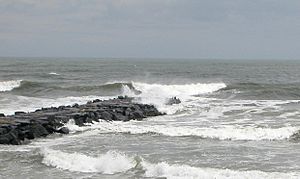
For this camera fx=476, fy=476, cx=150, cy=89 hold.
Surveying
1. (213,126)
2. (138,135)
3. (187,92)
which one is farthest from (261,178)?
(187,92)

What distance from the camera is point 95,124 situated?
21312 millimetres

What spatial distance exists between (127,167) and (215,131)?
6.45 metres

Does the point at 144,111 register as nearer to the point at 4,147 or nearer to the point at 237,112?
the point at 237,112

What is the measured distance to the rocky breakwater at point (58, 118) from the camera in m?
17.8

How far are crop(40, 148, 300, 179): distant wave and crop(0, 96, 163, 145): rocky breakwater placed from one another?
2.97 meters

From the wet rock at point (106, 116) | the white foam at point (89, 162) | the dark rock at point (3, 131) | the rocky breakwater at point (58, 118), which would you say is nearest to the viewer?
the white foam at point (89, 162)

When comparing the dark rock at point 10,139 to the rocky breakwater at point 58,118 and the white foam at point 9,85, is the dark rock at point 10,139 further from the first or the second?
the white foam at point 9,85

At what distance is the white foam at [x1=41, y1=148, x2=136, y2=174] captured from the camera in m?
13.3

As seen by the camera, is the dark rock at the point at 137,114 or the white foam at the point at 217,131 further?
the dark rock at the point at 137,114

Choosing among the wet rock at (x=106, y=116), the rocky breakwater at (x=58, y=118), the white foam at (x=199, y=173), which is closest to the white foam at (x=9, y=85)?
the rocky breakwater at (x=58, y=118)

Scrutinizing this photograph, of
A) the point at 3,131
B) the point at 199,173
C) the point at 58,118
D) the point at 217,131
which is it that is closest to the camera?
the point at 199,173

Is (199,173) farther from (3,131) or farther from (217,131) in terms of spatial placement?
(3,131)

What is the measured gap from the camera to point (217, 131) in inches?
742

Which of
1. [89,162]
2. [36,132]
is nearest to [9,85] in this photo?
[36,132]
